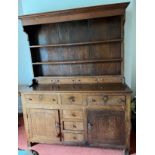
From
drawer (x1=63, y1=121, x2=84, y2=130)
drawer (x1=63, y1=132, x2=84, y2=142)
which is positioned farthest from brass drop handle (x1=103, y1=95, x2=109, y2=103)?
drawer (x1=63, y1=132, x2=84, y2=142)

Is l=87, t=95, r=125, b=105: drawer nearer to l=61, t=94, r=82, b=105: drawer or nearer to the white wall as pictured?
l=61, t=94, r=82, b=105: drawer

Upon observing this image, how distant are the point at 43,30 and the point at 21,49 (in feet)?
2.38

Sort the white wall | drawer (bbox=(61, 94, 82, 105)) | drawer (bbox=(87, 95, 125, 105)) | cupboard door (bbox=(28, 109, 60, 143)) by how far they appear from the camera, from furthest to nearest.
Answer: the white wall < cupboard door (bbox=(28, 109, 60, 143)) < drawer (bbox=(61, 94, 82, 105)) < drawer (bbox=(87, 95, 125, 105))

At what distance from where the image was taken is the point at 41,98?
7.44ft

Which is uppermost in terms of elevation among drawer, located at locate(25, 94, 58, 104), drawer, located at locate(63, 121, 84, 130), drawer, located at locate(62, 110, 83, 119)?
drawer, located at locate(25, 94, 58, 104)

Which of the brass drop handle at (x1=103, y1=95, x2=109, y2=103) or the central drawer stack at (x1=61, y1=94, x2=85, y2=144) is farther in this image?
the central drawer stack at (x1=61, y1=94, x2=85, y2=144)

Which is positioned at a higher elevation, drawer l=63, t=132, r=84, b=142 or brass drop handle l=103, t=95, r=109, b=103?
brass drop handle l=103, t=95, r=109, b=103

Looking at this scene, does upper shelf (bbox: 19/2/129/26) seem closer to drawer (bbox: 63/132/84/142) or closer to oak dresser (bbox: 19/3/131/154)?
oak dresser (bbox: 19/3/131/154)

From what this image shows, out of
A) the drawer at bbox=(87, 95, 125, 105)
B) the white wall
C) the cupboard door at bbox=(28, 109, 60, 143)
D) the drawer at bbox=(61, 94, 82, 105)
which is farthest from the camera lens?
the white wall

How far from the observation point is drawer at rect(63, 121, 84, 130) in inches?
86.4

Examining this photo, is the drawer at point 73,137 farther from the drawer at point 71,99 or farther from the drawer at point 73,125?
the drawer at point 71,99

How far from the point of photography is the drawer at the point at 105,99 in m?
2.01

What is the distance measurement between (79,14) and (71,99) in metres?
1.13

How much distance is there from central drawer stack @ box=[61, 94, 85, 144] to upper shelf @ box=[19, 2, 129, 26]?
105 centimetres
